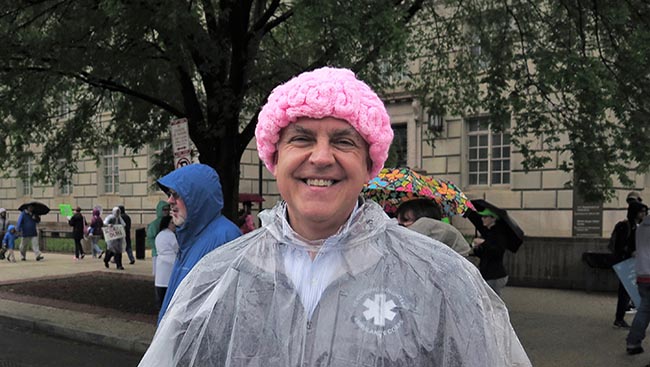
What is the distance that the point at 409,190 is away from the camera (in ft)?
20.5

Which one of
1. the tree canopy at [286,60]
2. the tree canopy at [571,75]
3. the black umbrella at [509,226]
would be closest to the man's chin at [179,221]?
the tree canopy at [286,60]

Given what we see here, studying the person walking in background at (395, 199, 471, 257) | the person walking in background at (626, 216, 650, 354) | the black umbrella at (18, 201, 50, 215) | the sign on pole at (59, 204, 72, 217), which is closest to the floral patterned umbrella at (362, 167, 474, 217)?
the person walking in background at (395, 199, 471, 257)

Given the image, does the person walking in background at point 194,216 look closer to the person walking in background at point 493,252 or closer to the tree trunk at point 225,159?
the person walking in background at point 493,252

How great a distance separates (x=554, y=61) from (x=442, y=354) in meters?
7.76

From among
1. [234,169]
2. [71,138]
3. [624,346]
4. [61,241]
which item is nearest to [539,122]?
[624,346]

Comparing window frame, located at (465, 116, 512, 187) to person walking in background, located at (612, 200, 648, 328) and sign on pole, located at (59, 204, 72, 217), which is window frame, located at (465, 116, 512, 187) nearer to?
person walking in background, located at (612, 200, 648, 328)

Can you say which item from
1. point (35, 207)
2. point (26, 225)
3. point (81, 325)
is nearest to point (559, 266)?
point (81, 325)

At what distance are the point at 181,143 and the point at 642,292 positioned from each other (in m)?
6.34

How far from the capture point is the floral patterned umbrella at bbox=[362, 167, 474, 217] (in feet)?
20.9

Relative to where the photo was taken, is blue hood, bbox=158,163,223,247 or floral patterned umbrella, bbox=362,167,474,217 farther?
floral patterned umbrella, bbox=362,167,474,217

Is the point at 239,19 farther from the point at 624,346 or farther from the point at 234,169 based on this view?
the point at 624,346

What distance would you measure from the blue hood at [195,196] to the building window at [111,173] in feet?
85.0

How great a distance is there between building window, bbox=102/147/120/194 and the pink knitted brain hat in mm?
27953

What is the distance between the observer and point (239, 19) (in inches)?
369
